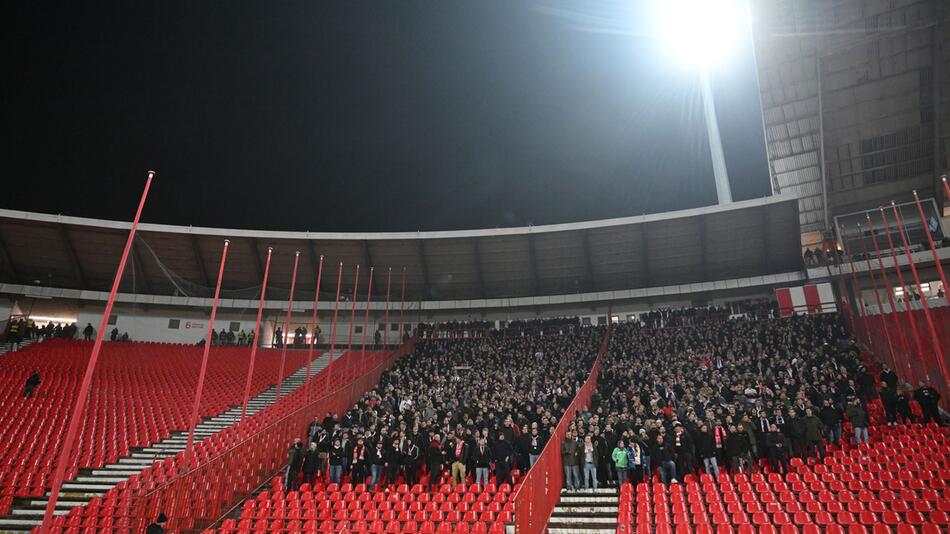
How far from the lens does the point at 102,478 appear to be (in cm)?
1375

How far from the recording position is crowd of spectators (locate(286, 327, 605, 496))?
42.5ft

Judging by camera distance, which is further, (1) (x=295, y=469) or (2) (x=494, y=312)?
(2) (x=494, y=312)

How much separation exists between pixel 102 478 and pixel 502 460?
34.7 feet

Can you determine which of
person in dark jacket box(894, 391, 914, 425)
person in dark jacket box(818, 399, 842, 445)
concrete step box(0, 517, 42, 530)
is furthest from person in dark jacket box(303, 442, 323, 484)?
person in dark jacket box(894, 391, 914, 425)

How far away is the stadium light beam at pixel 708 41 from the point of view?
3700cm

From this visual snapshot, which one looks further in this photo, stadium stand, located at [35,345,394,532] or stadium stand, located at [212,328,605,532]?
stadium stand, located at [212,328,605,532]

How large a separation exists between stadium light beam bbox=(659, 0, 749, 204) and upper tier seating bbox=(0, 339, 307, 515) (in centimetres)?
3224

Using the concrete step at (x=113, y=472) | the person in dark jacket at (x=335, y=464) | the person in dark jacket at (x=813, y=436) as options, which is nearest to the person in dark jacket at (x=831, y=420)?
the person in dark jacket at (x=813, y=436)

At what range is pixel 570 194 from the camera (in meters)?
42.7

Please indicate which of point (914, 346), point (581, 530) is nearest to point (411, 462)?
point (581, 530)

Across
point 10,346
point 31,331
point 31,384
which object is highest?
point 31,331

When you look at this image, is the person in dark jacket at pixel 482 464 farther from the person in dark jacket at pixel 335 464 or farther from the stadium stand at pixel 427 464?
the person in dark jacket at pixel 335 464

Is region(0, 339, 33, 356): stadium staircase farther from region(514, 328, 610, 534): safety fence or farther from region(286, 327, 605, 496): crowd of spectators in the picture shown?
region(514, 328, 610, 534): safety fence

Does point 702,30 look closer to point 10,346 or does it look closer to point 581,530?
point 581,530
